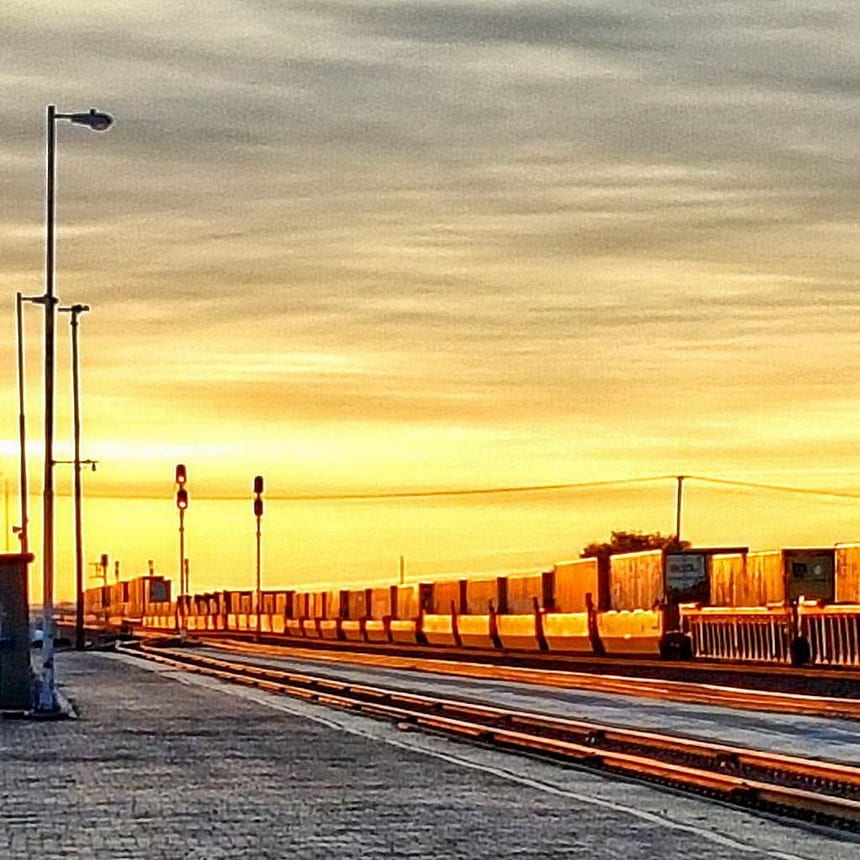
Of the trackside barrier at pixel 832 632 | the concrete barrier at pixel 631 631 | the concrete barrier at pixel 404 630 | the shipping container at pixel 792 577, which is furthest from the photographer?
the concrete barrier at pixel 404 630

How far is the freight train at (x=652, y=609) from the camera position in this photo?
51906 mm

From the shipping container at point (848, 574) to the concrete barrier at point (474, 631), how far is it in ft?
88.6

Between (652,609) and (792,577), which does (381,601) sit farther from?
(792,577)

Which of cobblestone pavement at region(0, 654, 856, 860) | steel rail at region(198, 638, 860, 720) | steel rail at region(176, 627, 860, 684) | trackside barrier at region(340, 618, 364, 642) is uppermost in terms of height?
trackside barrier at region(340, 618, 364, 642)

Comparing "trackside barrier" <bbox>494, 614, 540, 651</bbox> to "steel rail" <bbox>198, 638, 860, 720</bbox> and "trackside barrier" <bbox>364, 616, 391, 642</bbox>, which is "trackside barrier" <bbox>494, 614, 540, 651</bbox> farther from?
"trackside barrier" <bbox>364, 616, 391, 642</bbox>

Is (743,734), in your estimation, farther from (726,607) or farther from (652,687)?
(726,607)

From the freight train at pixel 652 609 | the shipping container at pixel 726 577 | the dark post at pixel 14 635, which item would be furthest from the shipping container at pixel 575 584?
the dark post at pixel 14 635

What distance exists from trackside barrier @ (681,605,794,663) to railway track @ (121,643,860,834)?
1487 centimetres

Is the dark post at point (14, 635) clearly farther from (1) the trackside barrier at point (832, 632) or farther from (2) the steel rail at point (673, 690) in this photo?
A: (1) the trackside barrier at point (832, 632)

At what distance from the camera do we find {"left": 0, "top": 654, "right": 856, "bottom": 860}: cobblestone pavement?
16.1m

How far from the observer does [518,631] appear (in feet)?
247

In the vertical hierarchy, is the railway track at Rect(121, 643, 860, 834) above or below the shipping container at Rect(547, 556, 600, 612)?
below

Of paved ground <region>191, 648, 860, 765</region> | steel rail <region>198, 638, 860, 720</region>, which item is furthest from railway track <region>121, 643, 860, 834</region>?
steel rail <region>198, 638, 860, 720</region>

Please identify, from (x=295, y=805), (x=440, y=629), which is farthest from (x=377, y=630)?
(x=295, y=805)
